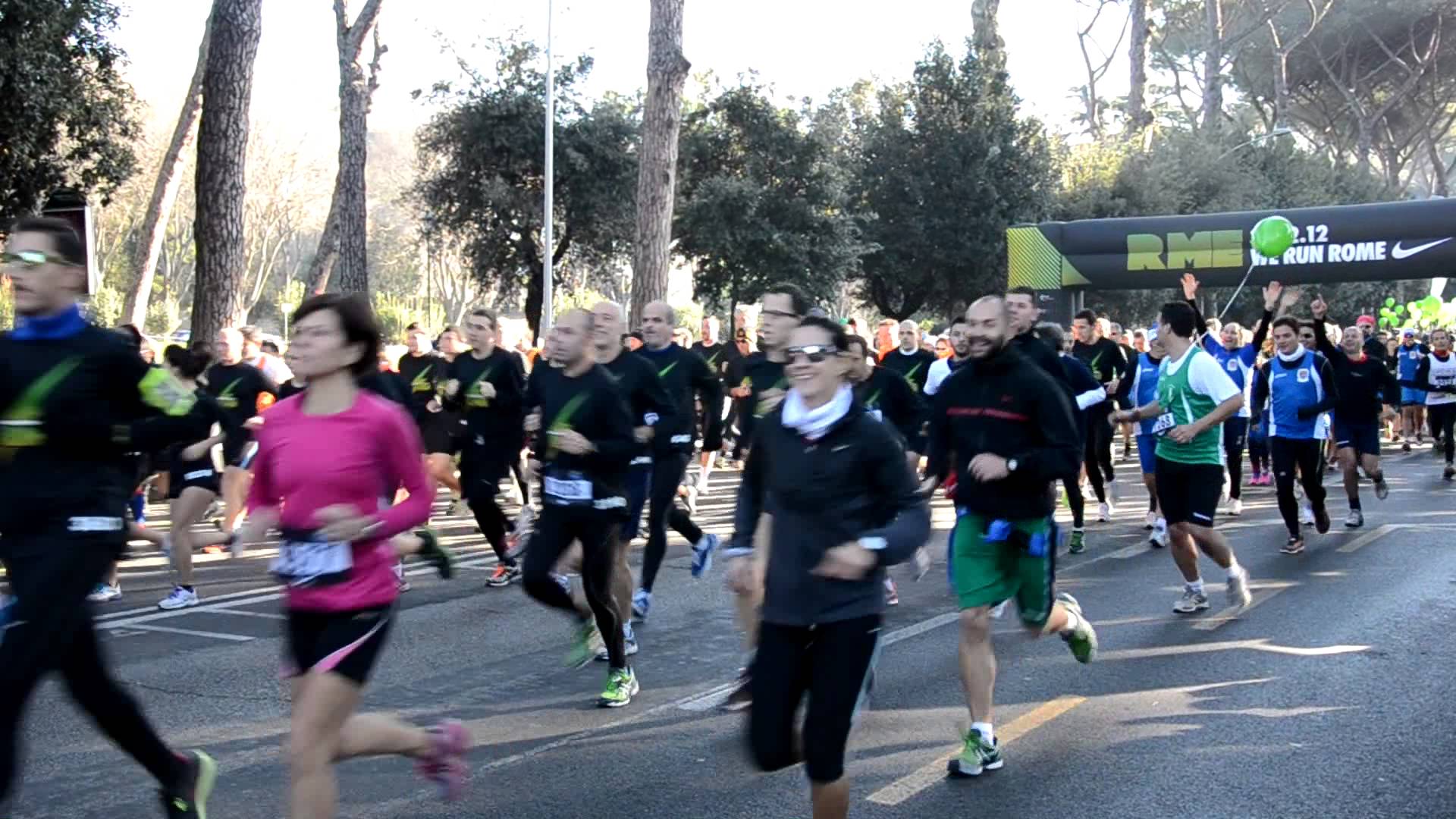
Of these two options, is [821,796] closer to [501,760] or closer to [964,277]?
[501,760]

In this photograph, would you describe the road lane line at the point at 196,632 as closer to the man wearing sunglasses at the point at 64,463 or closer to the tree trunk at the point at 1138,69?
the man wearing sunglasses at the point at 64,463

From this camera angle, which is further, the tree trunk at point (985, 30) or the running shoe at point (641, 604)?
the tree trunk at point (985, 30)

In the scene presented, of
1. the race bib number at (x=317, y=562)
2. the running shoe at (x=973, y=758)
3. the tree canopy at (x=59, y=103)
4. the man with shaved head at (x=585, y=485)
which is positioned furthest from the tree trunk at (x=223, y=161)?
the race bib number at (x=317, y=562)

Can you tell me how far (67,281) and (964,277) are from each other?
3289 cm

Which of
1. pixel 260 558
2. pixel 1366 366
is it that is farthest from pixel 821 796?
pixel 1366 366

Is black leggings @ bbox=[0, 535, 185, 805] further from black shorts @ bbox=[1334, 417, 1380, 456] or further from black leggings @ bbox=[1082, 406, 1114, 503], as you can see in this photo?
black shorts @ bbox=[1334, 417, 1380, 456]

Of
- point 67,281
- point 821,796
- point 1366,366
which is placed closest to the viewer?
point 821,796

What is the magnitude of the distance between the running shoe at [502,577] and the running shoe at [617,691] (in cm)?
357

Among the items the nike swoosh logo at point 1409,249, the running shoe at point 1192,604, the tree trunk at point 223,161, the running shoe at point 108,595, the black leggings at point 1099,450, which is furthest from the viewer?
the nike swoosh logo at point 1409,249

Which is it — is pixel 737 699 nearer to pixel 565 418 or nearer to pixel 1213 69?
pixel 565 418

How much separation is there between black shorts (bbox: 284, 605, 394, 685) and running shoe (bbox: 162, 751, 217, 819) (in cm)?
74

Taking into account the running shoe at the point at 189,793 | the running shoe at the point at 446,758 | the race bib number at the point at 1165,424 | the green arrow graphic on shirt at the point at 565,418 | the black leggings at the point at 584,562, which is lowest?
the running shoe at the point at 189,793

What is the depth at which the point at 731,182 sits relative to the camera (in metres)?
31.5

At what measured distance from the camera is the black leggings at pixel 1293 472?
452 inches
